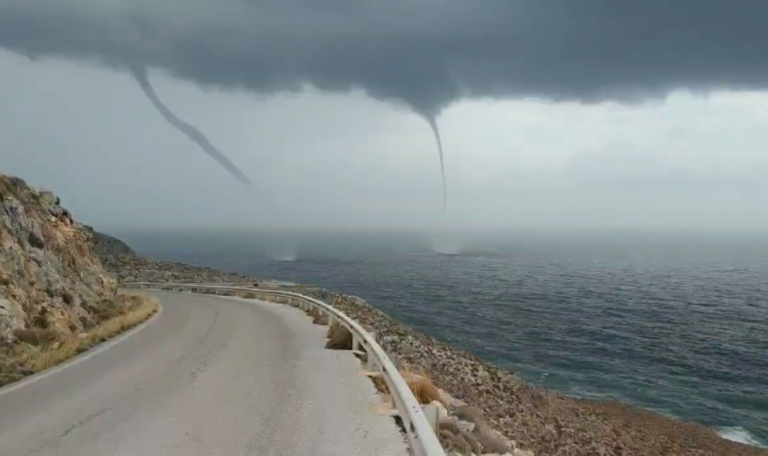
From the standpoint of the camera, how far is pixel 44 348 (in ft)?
42.5

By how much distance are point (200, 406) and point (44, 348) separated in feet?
23.5

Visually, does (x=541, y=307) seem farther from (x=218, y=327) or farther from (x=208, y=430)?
(x=208, y=430)

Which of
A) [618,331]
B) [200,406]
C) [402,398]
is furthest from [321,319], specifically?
[618,331]

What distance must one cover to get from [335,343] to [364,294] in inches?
1982

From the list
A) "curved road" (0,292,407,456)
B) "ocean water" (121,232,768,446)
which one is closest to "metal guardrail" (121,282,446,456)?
"curved road" (0,292,407,456)

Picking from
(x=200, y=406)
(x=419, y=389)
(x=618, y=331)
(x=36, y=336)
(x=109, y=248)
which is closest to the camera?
(x=200, y=406)

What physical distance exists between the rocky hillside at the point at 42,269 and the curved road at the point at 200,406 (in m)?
2.62

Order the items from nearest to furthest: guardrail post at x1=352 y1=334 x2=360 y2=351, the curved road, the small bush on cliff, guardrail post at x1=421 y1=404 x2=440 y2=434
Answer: guardrail post at x1=421 y1=404 x2=440 y2=434 < the curved road < the small bush on cliff < guardrail post at x1=352 y1=334 x2=360 y2=351

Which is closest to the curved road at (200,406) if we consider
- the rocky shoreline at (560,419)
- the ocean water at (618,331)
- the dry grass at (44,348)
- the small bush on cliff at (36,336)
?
the dry grass at (44,348)

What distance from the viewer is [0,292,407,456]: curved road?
20.4 ft

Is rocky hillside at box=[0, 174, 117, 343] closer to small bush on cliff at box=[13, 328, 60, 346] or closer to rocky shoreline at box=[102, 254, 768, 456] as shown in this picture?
small bush on cliff at box=[13, 328, 60, 346]

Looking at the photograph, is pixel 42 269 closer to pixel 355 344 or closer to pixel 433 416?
pixel 355 344

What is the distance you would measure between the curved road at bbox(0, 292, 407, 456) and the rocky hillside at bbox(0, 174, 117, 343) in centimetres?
262

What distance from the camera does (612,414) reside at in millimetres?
23312
